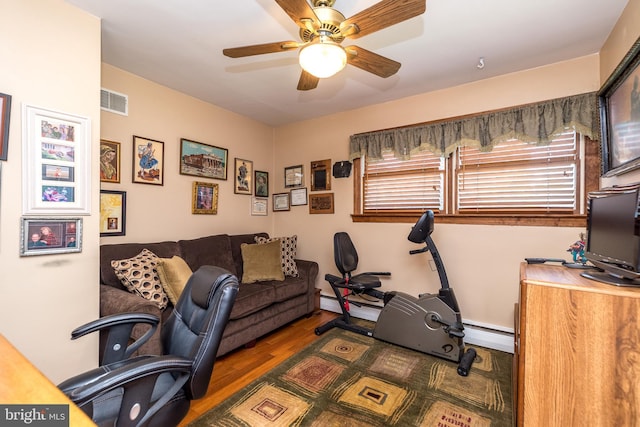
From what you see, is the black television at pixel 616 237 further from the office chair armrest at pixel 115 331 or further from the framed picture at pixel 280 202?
the framed picture at pixel 280 202

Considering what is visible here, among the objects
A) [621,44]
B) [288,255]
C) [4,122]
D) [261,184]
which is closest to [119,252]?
[4,122]

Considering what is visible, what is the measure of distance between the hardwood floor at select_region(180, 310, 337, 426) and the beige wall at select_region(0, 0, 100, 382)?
32.8 inches

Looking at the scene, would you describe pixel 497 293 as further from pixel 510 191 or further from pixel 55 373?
pixel 55 373

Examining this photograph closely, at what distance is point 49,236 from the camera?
1.71 m

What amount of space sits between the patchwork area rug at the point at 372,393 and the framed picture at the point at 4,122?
Answer: 1911 mm

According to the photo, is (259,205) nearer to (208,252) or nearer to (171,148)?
(208,252)

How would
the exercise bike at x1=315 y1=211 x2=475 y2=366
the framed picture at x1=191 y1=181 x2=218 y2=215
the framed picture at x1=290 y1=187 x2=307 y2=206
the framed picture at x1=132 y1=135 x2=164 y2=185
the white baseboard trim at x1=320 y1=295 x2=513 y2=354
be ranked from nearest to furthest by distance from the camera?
the exercise bike at x1=315 y1=211 x2=475 y2=366, the white baseboard trim at x1=320 y1=295 x2=513 y2=354, the framed picture at x1=132 y1=135 x2=164 y2=185, the framed picture at x1=191 y1=181 x2=218 y2=215, the framed picture at x1=290 y1=187 x2=307 y2=206

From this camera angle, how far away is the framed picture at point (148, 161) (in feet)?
8.98

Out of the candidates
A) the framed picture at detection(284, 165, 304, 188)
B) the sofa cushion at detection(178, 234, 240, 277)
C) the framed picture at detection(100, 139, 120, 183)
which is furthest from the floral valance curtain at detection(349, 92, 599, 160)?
the framed picture at detection(100, 139, 120, 183)

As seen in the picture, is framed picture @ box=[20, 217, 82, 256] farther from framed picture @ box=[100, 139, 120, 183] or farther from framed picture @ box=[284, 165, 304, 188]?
framed picture @ box=[284, 165, 304, 188]

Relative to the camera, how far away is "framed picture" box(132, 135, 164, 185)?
2.74m

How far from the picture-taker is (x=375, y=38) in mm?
2133

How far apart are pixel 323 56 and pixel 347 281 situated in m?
2.20

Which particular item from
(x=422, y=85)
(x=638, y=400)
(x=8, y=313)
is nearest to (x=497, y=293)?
(x=638, y=400)
